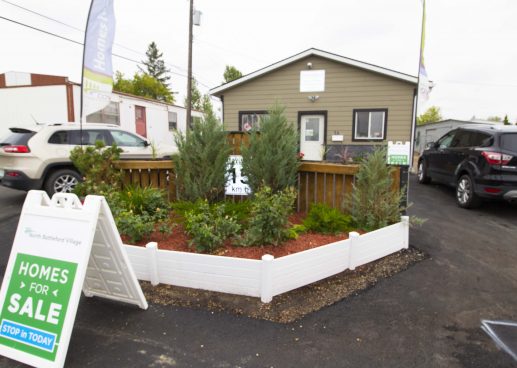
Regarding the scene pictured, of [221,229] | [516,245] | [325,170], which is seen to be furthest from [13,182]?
[516,245]

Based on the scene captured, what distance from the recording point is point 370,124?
391 inches

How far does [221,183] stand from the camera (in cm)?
456

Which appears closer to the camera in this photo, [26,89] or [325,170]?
[325,170]

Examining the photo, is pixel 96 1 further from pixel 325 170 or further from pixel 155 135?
pixel 155 135

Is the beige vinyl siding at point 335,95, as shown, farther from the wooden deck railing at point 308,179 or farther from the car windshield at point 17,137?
the wooden deck railing at point 308,179

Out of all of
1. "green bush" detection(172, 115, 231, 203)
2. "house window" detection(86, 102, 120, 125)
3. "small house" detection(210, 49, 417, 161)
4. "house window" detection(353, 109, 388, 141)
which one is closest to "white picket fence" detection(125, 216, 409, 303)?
"green bush" detection(172, 115, 231, 203)

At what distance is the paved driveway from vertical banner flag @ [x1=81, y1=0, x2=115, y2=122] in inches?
168

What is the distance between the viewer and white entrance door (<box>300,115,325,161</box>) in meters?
10.4

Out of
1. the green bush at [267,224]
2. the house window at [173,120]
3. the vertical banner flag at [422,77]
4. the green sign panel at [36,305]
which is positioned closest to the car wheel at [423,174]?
the vertical banner flag at [422,77]

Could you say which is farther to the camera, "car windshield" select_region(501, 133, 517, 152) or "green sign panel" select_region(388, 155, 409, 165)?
"car windshield" select_region(501, 133, 517, 152)

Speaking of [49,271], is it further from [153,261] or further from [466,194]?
[466,194]

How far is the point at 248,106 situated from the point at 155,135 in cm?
804

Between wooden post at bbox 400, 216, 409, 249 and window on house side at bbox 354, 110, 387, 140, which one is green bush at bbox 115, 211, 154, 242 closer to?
wooden post at bbox 400, 216, 409, 249

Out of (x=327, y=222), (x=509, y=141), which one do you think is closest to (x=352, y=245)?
(x=327, y=222)
